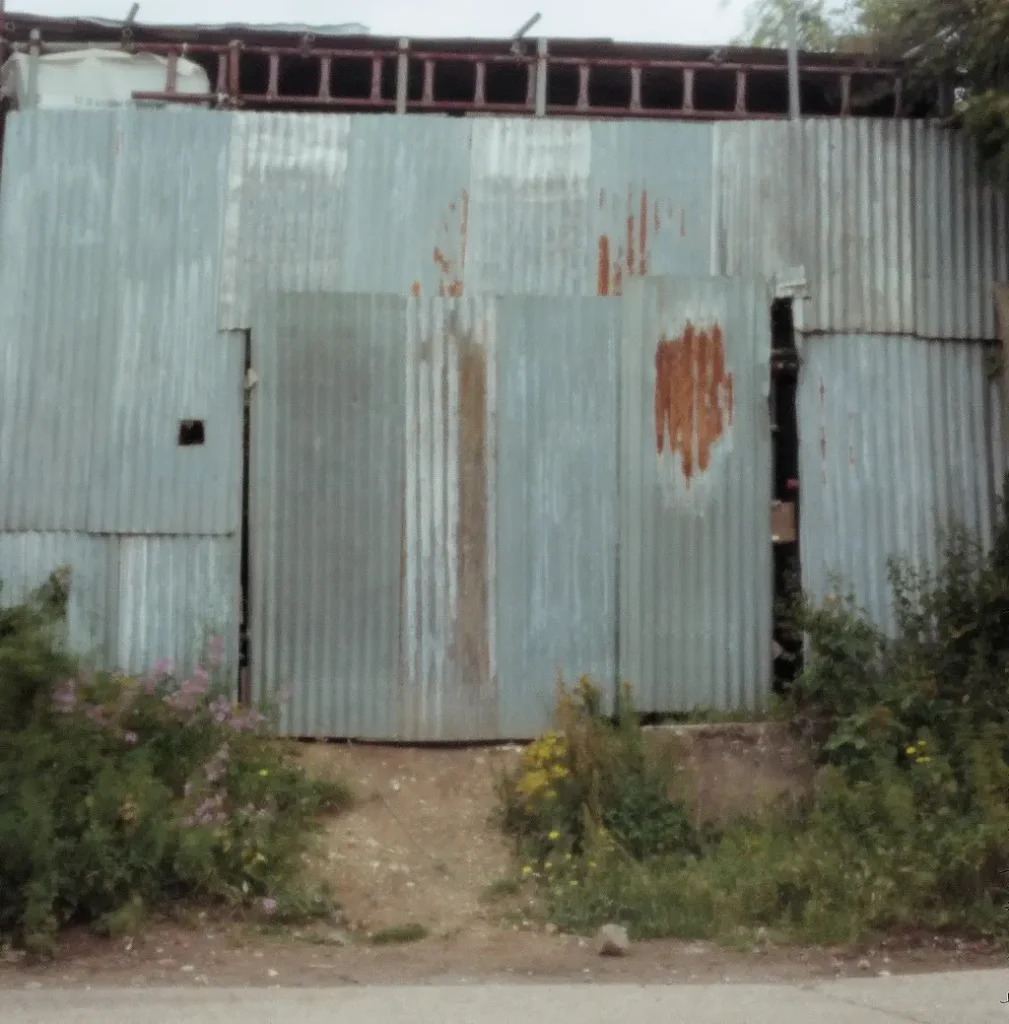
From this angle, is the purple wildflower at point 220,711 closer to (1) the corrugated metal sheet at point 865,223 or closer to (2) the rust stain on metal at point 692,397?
(2) the rust stain on metal at point 692,397

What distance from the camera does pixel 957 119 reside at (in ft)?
33.4

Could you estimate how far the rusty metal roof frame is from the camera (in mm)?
10648

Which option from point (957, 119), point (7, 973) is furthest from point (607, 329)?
point (7, 973)

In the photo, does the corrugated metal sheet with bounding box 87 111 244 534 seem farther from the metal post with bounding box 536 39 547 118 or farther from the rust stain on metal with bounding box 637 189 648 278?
the rust stain on metal with bounding box 637 189 648 278

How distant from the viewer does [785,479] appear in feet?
33.9

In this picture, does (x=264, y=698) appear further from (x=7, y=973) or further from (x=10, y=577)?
(x=7, y=973)

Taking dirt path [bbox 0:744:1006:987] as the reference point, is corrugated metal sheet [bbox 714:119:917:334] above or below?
above

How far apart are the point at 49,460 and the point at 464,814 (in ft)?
13.4

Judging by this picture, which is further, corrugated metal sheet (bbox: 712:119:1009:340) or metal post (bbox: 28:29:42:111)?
metal post (bbox: 28:29:42:111)

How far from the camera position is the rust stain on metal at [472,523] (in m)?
9.66

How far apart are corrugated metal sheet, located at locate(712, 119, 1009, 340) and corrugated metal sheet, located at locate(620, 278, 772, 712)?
0.54 metres

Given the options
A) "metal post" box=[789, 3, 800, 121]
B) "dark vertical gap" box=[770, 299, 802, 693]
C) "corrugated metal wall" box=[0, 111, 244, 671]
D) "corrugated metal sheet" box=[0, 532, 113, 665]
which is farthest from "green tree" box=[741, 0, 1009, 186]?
"corrugated metal sheet" box=[0, 532, 113, 665]

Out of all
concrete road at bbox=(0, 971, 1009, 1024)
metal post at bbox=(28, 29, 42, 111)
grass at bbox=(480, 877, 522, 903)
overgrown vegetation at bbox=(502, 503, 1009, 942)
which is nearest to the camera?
concrete road at bbox=(0, 971, 1009, 1024)

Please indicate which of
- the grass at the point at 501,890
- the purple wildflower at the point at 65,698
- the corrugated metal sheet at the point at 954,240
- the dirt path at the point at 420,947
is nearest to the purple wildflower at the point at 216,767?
the dirt path at the point at 420,947
